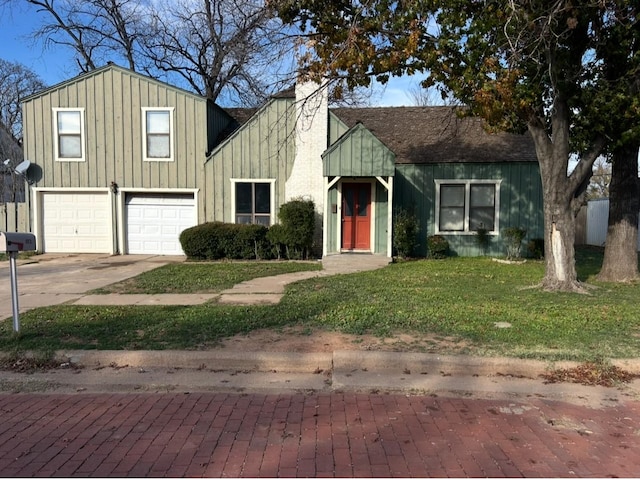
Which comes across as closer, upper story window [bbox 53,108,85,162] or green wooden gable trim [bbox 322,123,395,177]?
green wooden gable trim [bbox 322,123,395,177]

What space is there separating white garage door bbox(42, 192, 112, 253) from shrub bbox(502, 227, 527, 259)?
14.1 metres

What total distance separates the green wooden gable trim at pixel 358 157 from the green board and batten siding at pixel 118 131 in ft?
17.1

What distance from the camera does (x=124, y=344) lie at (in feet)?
19.3

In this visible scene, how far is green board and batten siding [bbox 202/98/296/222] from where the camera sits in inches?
642

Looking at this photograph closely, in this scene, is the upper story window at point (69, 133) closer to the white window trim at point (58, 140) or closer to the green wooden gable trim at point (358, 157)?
the white window trim at point (58, 140)

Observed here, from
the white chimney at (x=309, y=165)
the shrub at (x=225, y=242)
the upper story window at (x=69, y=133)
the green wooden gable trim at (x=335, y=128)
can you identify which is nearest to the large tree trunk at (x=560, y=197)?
the green wooden gable trim at (x=335, y=128)

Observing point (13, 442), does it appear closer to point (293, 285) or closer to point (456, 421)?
point (456, 421)

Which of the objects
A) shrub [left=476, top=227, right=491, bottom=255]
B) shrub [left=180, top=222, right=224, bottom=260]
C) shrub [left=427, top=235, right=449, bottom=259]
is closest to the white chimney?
shrub [left=180, top=222, right=224, bottom=260]

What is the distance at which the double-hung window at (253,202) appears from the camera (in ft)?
54.3

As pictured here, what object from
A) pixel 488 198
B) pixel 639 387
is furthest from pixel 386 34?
pixel 488 198

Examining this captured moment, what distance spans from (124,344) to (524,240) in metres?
13.7

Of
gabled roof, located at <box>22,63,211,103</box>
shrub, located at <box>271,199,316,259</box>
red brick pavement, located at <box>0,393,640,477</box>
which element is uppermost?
gabled roof, located at <box>22,63,211,103</box>

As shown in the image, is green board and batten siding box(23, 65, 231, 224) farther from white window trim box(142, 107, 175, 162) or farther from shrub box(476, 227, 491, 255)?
shrub box(476, 227, 491, 255)

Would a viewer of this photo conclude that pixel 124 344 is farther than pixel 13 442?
Yes
